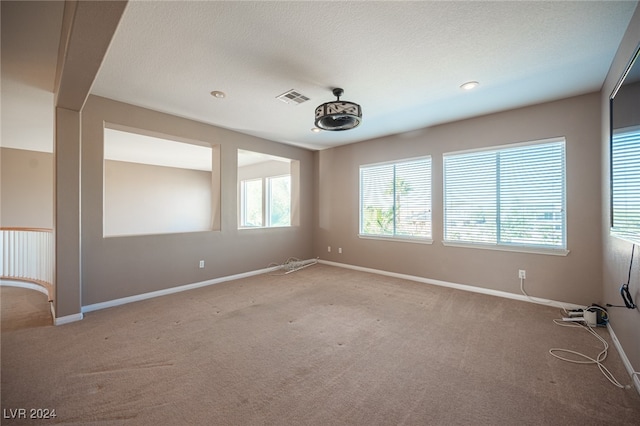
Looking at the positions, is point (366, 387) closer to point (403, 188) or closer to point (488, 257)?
point (488, 257)

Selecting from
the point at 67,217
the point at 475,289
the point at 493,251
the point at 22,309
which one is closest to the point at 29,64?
the point at 67,217

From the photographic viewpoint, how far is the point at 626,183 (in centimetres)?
193

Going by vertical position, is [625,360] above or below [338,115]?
below

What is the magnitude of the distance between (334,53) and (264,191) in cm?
590

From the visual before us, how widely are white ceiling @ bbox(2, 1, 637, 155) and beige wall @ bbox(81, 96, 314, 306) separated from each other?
0.36m

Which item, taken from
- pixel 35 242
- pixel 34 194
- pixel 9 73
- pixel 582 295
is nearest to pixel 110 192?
pixel 34 194

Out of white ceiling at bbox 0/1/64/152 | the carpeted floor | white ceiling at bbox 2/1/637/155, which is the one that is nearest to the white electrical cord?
the carpeted floor

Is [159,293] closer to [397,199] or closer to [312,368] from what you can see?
[312,368]

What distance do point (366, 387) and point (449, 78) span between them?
306 centimetres

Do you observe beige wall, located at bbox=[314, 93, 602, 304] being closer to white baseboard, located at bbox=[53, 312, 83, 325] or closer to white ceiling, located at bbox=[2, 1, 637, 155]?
white ceiling, located at bbox=[2, 1, 637, 155]

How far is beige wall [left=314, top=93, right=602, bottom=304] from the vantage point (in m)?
3.14

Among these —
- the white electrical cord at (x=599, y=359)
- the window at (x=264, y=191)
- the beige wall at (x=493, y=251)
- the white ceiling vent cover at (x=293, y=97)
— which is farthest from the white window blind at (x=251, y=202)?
the white electrical cord at (x=599, y=359)

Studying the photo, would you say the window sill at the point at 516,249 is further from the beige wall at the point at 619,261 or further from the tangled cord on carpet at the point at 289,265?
the tangled cord on carpet at the point at 289,265

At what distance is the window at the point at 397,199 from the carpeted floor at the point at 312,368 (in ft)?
5.60
